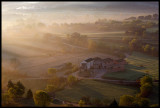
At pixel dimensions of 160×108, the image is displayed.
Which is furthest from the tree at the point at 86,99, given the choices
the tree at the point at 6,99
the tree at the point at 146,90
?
the tree at the point at 6,99

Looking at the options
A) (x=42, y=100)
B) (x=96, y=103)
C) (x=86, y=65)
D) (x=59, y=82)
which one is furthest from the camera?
(x=86, y=65)

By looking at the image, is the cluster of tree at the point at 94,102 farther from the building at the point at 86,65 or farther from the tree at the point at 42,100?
the building at the point at 86,65

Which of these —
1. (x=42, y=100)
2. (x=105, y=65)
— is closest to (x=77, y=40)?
(x=105, y=65)

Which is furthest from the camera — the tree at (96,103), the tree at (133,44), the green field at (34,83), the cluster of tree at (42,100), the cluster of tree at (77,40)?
the cluster of tree at (77,40)

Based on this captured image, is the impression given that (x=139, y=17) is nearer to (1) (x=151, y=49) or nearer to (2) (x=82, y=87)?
(1) (x=151, y=49)

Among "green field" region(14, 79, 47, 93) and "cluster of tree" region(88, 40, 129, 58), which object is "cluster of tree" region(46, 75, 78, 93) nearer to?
"green field" region(14, 79, 47, 93)

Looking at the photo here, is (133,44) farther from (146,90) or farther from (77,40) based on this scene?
(146,90)
